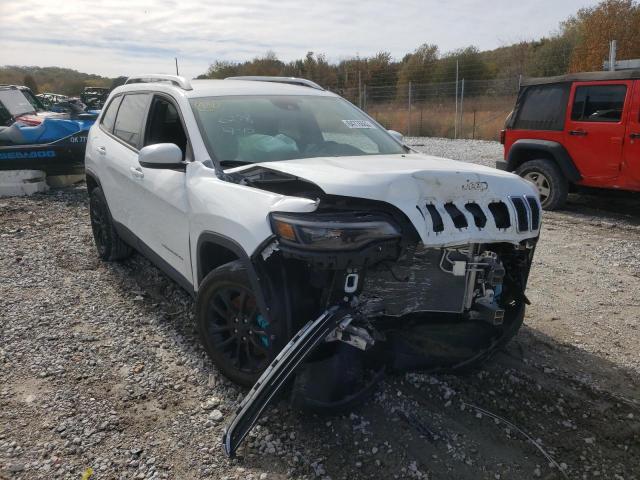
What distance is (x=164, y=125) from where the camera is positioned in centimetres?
414

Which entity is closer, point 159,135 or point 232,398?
point 232,398

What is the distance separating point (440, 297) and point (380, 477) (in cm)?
101

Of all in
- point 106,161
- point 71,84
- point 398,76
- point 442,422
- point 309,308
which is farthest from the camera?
point 71,84

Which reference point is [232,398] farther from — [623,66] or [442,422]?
[623,66]

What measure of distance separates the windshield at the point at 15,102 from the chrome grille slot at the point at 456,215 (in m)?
12.9

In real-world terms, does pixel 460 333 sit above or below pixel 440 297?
below

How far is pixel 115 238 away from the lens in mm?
5367

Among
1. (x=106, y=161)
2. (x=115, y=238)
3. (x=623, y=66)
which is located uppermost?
(x=623, y=66)

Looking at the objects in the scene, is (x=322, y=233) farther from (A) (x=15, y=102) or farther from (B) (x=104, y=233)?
(A) (x=15, y=102)

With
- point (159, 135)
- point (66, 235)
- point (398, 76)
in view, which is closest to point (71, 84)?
point (398, 76)

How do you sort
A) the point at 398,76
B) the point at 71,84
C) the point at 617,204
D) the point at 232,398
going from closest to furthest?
the point at 232,398 → the point at 617,204 → the point at 398,76 → the point at 71,84

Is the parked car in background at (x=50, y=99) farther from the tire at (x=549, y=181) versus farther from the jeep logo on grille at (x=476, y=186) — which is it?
the jeep logo on grille at (x=476, y=186)

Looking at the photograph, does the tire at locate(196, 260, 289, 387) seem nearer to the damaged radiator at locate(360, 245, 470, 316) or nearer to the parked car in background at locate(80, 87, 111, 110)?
the damaged radiator at locate(360, 245, 470, 316)

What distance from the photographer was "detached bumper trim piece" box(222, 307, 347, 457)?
253 cm
